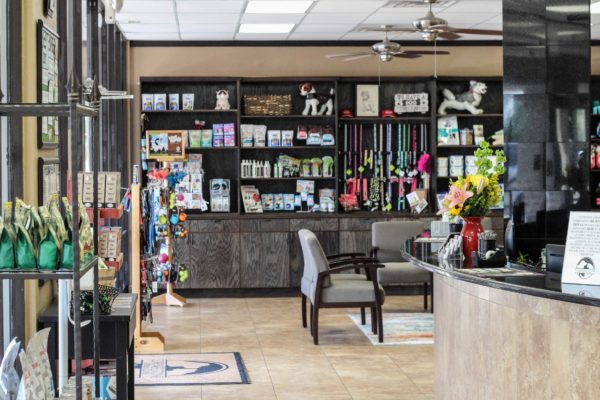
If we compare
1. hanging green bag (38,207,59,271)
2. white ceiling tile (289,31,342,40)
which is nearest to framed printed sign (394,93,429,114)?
white ceiling tile (289,31,342,40)

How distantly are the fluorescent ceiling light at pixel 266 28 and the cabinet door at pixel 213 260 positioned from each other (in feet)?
7.62

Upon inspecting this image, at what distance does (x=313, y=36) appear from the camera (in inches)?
450

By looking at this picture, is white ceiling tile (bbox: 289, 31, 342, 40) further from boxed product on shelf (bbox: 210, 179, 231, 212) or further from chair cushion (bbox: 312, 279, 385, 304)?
chair cushion (bbox: 312, 279, 385, 304)

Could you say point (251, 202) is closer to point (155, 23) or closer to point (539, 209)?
point (155, 23)

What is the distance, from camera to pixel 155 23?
10164 mm

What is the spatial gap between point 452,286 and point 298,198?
261 inches

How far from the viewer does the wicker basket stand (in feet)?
37.7

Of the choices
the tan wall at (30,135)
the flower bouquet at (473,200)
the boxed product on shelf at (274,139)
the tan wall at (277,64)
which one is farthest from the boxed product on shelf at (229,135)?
the tan wall at (30,135)

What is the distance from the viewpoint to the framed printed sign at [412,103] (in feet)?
38.3

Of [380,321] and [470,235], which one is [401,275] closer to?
[380,321]

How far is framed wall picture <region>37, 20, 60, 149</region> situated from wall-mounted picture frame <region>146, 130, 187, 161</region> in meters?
4.86

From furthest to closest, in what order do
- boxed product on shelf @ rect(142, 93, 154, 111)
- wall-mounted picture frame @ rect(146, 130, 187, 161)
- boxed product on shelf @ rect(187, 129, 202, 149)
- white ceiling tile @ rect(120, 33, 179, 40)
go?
boxed product on shelf @ rect(187, 129, 202, 149) → boxed product on shelf @ rect(142, 93, 154, 111) → white ceiling tile @ rect(120, 33, 179, 40) → wall-mounted picture frame @ rect(146, 130, 187, 161)

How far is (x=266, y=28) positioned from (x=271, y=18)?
2.42 feet

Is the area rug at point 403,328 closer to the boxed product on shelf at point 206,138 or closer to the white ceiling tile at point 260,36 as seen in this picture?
the boxed product on shelf at point 206,138
